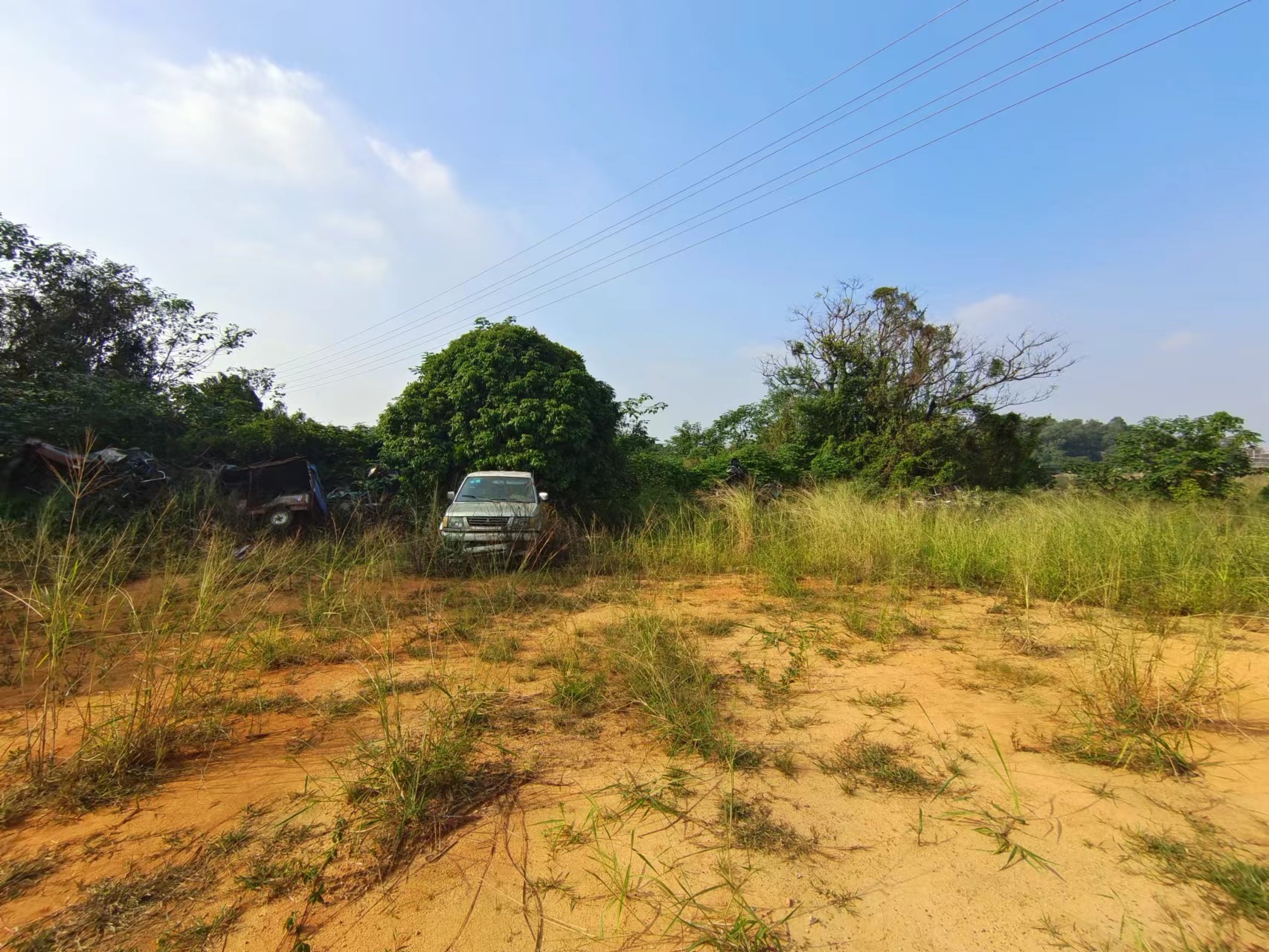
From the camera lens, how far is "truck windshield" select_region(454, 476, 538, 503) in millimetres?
9977

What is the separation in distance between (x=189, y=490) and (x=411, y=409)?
13.8 ft

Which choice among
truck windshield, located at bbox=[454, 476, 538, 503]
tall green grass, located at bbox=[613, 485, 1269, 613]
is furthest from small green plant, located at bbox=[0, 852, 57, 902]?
truck windshield, located at bbox=[454, 476, 538, 503]

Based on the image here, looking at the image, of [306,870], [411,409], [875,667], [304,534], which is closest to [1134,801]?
[875,667]

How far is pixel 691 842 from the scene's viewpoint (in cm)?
238

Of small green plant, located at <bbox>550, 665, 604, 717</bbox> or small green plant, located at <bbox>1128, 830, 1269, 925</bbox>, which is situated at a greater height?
small green plant, located at <bbox>550, 665, 604, 717</bbox>

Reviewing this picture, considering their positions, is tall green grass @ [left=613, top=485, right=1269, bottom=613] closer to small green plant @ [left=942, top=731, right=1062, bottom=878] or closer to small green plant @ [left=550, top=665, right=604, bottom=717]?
small green plant @ [left=942, top=731, right=1062, bottom=878]

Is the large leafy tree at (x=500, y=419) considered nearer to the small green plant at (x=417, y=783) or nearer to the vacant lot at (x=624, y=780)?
the vacant lot at (x=624, y=780)

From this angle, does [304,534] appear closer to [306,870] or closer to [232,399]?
[232,399]

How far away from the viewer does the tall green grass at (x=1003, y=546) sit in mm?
5852

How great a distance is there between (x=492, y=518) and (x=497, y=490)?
1.27 meters

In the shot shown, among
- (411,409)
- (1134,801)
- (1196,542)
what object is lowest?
(1134,801)

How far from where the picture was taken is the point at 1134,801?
2.64m

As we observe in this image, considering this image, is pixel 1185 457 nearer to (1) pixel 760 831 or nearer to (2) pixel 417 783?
(1) pixel 760 831

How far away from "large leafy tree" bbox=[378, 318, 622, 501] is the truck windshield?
1.41 m
